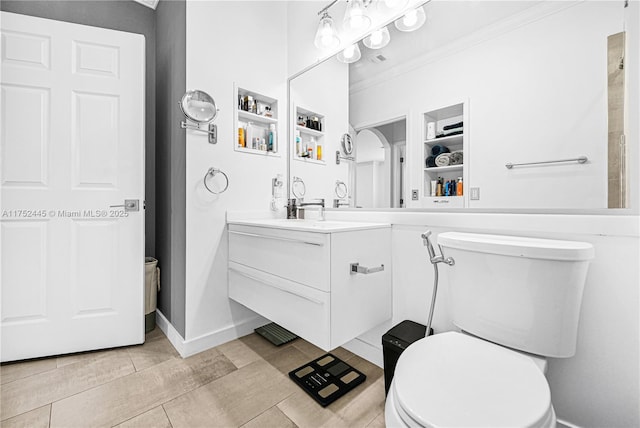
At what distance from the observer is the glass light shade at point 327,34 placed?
6.17 ft

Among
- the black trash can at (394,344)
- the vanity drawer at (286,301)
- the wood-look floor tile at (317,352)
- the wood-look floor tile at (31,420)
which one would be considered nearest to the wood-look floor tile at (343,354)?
the wood-look floor tile at (317,352)

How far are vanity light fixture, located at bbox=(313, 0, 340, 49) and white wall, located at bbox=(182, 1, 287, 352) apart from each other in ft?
1.39

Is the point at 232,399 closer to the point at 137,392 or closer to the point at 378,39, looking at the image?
the point at 137,392

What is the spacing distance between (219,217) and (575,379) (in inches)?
74.6

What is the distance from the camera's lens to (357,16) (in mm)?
1702

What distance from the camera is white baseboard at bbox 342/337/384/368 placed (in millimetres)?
1650

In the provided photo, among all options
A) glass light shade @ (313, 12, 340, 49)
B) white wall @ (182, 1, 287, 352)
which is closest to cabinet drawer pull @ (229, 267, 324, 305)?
white wall @ (182, 1, 287, 352)

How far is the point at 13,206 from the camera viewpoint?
1.65m

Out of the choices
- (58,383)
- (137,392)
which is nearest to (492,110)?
(137,392)

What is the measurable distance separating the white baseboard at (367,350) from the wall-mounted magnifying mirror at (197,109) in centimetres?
160

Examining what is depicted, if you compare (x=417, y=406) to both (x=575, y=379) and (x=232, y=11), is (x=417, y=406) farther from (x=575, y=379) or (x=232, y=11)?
(x=232, y=11)

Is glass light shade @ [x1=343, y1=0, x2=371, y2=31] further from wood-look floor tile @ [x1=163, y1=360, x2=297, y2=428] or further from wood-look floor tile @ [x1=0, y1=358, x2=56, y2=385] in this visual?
wood-look floor tile @ [x1=0, y1=358, x2=56, y2=385]

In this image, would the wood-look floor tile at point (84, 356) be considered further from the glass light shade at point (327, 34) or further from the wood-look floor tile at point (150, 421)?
the glass light shade at point (327, 34)

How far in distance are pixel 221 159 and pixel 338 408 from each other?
1.54 m
